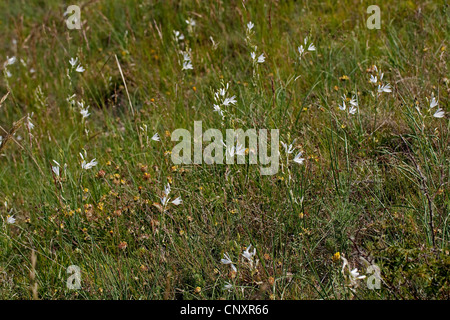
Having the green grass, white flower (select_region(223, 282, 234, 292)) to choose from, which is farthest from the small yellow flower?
white flower (select_region(223, 282, 234, 292))

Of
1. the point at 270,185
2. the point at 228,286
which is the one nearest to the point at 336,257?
the point at 228,286

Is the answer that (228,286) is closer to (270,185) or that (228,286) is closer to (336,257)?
(336,257)

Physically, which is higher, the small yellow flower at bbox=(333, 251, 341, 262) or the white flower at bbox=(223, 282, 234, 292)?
the small yellow flower at bbox=(333, 251, 341, 262)

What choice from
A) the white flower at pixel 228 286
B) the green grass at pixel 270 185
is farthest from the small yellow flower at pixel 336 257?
the white flower at pixel 228 286

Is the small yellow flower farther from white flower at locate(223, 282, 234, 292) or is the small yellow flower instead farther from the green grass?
white flower at locate(223, 282, 234, 292)

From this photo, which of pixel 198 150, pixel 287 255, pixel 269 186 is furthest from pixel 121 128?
pixel 287 255

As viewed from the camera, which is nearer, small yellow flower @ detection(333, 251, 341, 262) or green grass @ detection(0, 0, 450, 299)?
small yellow flower @ detection(333, 251, 341, 262)

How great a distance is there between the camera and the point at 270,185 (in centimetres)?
255

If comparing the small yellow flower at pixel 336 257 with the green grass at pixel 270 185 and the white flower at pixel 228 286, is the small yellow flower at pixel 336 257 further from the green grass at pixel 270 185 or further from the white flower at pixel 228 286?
the white flower at pixel 228 286

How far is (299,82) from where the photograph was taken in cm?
345

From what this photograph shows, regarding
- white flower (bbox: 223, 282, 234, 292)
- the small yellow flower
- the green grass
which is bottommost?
white flower (bbox: 223, 282, 234, 292)

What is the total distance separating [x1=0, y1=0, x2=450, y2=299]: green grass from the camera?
84.7 inches

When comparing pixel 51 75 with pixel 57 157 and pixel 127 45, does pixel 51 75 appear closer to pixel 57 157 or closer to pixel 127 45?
pixel 127 45

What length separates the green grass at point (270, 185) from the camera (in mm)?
2152
